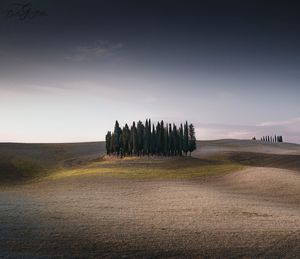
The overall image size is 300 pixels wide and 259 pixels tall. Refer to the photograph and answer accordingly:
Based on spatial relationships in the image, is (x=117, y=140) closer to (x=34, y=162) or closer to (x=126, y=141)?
(x=126, y=141)

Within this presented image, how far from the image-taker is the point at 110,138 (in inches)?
3880

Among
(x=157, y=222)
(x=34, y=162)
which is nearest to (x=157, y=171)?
(x=34, y=162)

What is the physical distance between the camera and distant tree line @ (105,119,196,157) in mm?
93812

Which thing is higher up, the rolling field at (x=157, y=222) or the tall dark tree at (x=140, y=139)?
the tall dark tree at (x=140, y=139)

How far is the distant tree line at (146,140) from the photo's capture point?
3693 inches

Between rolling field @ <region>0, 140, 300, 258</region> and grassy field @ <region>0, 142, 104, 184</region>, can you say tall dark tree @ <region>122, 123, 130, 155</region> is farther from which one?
rolling field @ <region>0, 140, 300, 258</region>

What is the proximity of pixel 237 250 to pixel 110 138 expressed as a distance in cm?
8456

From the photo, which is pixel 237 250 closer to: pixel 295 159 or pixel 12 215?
pixel 12 215

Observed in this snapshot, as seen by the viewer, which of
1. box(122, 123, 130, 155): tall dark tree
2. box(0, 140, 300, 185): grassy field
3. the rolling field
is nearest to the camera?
the rolling field

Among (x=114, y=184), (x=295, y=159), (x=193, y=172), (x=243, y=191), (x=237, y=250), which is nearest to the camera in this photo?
(x=237, y=250)

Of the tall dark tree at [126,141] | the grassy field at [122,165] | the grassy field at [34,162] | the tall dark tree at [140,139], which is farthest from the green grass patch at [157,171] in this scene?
the tall dark tree at [126,141]

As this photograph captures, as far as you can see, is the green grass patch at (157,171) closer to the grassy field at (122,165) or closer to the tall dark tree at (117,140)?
the grassy field at (122,165)

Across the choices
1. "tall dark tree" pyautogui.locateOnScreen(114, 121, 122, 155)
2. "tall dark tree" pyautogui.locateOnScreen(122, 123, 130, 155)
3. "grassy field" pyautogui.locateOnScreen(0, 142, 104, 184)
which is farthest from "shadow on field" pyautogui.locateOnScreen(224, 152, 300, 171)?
"grassy field" pyautogui.locateOnScreen(0, 142, 104, 184)

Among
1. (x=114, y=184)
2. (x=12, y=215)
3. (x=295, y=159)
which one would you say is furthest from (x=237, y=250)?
(x=295, y=159)
